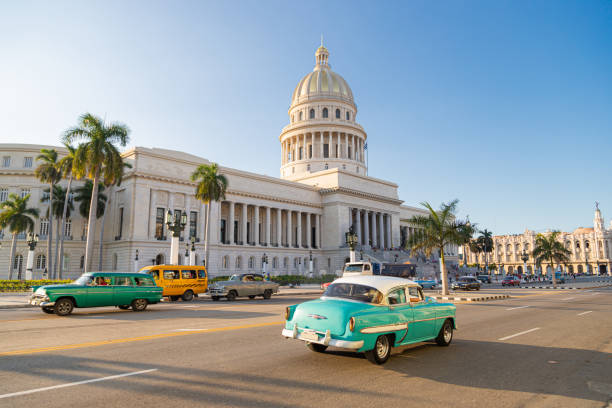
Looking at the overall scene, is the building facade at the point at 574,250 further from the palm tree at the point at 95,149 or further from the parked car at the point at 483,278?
the palm tree at the point at 95,149

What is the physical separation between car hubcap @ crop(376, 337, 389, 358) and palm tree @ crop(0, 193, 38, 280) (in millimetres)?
46898

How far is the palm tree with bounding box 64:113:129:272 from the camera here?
3569 cm

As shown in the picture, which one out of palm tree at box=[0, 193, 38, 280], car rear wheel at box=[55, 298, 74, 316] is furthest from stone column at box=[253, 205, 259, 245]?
car rear wheel at box=[55, 298, 74, 316]

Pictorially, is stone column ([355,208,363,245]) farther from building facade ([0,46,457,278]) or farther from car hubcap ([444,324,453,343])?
car hubcap ([444,324,453,343])

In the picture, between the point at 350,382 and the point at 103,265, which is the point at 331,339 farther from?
the point at 103,265

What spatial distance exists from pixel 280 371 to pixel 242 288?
65.4 feet

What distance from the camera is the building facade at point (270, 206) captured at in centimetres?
4766

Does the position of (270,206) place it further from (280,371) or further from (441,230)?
(280,371)

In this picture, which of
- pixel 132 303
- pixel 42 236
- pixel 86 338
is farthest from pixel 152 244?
pixel 86 338

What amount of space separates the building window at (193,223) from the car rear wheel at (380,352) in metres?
47.2

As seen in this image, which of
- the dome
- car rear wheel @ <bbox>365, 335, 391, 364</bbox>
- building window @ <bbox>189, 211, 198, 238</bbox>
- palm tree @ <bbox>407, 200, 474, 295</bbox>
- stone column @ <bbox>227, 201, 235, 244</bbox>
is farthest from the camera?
the dome

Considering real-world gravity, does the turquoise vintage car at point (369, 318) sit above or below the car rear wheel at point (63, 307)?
above

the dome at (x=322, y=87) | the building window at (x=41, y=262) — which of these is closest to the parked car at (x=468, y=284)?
the building window at (x=41, y=262)

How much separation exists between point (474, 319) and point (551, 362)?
714cm
